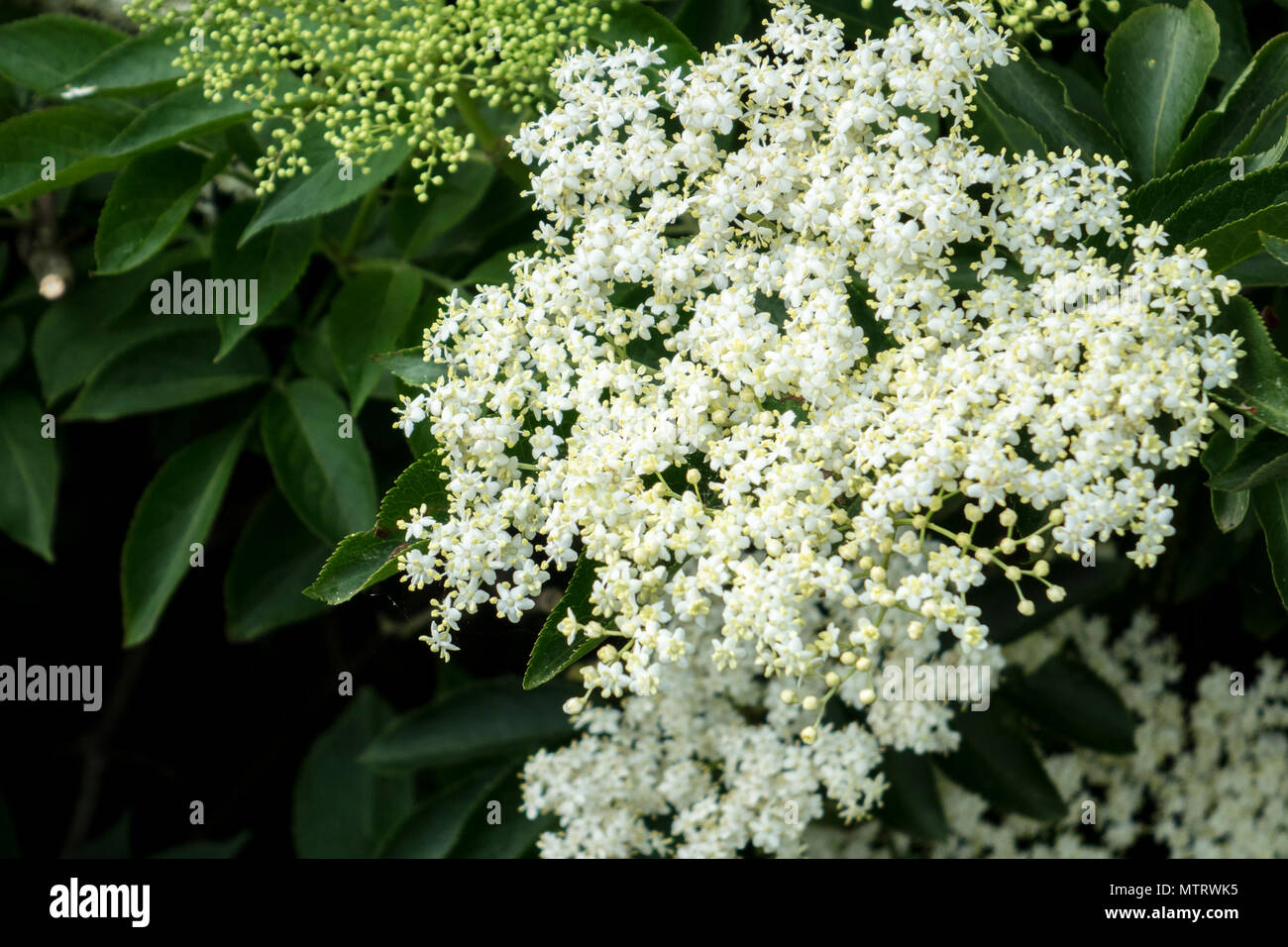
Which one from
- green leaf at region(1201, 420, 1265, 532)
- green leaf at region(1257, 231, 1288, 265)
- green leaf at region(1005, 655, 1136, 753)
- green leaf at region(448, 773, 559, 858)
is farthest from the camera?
green leaf at region(1005, 655, 1136, 753)

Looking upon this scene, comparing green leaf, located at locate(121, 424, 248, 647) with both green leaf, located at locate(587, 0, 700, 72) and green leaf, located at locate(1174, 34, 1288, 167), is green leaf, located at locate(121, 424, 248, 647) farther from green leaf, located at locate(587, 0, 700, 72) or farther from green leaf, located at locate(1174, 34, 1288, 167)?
green leaf, located at locate(1174, 34, 1288, 167)

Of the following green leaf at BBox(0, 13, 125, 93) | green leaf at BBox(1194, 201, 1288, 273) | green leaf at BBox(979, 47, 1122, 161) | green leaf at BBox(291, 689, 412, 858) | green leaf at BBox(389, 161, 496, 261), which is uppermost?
green leaf at BBox(0, 13, 125, 93)

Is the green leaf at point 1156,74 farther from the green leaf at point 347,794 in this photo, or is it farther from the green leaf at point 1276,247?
the green leaf at point 347,794

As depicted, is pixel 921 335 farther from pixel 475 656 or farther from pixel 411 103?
pixel 475 656

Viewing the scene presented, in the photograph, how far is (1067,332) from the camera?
3.83 ft

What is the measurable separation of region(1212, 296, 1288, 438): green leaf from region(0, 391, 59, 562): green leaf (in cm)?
200

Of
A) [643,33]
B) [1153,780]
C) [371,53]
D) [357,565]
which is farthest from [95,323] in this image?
[1153,780]

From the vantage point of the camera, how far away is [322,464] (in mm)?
1936

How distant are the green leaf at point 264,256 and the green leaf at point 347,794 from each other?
114 cm

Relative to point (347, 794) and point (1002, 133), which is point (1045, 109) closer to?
point (1002, 133)

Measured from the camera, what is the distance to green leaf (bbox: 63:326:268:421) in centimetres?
199

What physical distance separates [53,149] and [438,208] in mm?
623

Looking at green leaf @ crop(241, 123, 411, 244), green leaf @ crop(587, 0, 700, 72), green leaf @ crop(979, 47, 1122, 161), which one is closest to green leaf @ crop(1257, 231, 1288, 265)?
green leaf @ crop(979, 47, 1122, 161)

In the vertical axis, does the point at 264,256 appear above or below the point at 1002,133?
above
